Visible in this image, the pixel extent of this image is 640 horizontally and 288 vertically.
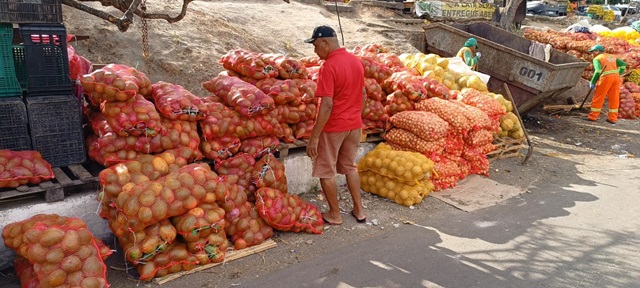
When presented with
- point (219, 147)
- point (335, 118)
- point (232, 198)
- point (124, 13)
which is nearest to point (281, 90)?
point (335, 118)

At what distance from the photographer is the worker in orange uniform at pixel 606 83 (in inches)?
445

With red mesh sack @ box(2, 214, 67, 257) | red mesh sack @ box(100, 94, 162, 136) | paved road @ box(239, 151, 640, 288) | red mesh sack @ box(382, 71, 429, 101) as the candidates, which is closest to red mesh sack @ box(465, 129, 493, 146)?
red mesh sack @ box(382, 71, 429, 101)

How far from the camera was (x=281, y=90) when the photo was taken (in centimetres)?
545

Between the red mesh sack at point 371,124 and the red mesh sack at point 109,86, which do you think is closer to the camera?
the red mesh sack at point 109,86

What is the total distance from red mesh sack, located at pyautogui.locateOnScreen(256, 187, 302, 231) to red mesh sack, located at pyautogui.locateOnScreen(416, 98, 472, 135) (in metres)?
2.78

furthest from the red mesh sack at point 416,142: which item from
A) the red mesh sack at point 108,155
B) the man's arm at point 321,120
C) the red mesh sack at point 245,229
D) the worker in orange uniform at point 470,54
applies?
the worker in orange uniform at point 470,54

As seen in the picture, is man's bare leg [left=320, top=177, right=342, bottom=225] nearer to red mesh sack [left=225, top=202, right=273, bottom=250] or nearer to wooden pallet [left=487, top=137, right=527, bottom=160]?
red mesh sack [left=225, top=202, right=273, bottom=250]

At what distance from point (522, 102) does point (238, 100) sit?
7.05 metres

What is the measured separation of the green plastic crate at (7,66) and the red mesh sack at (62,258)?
1.54 m

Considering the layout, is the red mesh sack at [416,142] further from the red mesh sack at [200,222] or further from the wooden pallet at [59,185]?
the wooden pallet at [59,185]

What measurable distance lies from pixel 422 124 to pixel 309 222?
2.22 m

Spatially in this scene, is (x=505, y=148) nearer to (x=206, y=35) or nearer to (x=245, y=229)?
(x=245, y=229)

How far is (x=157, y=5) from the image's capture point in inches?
448

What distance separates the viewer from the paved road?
167 inches
